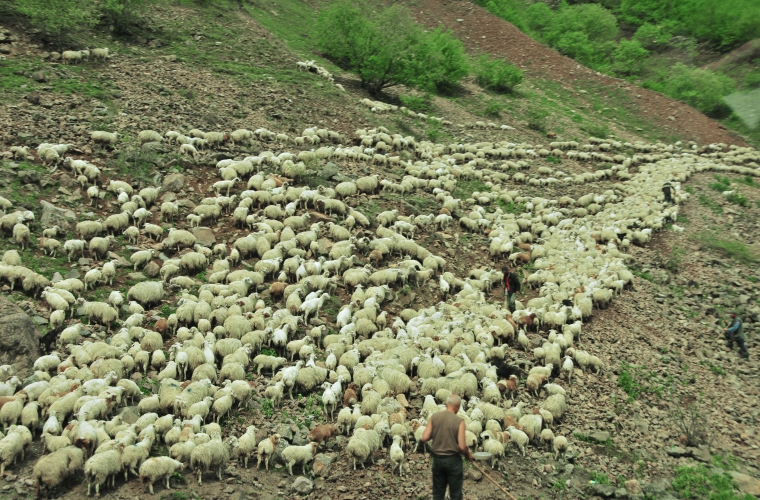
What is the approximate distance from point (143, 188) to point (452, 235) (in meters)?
9.99

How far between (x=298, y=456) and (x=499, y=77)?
32428 millimetres

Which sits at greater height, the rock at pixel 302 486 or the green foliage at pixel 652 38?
the green foliage at pixel 652 38

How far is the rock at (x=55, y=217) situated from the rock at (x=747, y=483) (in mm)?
16266

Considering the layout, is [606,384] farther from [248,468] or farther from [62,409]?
[62,409]

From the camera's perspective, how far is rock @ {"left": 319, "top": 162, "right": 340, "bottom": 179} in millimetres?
19650

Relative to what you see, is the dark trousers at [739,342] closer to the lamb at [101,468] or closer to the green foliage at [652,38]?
the lamb at [101,468]

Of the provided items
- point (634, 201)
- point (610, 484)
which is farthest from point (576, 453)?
Answer: point (634, 201)

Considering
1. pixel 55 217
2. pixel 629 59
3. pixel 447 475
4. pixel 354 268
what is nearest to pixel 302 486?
pixel 447 475

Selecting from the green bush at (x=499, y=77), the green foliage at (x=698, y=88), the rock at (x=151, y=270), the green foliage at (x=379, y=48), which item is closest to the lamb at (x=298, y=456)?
the rock at (x=151, y=270)

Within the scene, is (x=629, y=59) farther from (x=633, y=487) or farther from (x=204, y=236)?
(x=633, y=487)

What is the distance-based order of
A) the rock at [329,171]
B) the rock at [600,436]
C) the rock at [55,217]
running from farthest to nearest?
the rock at [329,171] < the rock at [55,217] < the rock at [600,436]

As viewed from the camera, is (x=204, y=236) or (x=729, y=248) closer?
(x=204, y=236)

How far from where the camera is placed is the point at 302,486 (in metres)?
9.21

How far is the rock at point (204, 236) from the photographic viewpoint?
51.3ft
